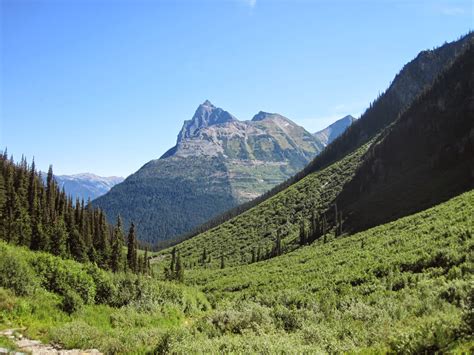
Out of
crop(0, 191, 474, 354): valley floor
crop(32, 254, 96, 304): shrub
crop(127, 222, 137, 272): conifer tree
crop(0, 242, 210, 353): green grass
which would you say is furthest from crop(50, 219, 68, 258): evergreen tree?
crop(0, 191, 474, 354): valley floor

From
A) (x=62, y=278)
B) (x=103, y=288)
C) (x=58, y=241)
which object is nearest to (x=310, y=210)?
(x=58, y=241)

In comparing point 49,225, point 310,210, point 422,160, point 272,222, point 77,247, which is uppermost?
point 422,160

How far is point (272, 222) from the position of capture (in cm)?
14900

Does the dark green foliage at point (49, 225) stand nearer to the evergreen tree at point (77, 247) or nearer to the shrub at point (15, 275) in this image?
the evergreen tree at point (77, 247)

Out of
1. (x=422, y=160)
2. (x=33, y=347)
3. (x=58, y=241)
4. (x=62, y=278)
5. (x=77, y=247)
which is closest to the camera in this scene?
(x=33, y=347)

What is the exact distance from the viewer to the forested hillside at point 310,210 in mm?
100119

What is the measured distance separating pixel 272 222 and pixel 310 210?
17321mm

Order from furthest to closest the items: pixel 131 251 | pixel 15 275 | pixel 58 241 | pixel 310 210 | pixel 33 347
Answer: pixel 310 210, pixel 131 251, pixel 58 241, pixel 15 275, pixel 33 347

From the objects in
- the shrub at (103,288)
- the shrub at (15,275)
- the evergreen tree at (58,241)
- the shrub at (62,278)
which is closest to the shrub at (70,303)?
the shrub at (62,278)

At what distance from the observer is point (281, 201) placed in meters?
168

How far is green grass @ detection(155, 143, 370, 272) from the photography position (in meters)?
131

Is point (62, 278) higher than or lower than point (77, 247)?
lower

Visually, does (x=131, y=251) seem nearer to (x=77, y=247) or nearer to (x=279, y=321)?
(x=77, y=247)

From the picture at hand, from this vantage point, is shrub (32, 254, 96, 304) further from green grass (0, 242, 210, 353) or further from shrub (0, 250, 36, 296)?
shrub (0, 250, 36, 296)
